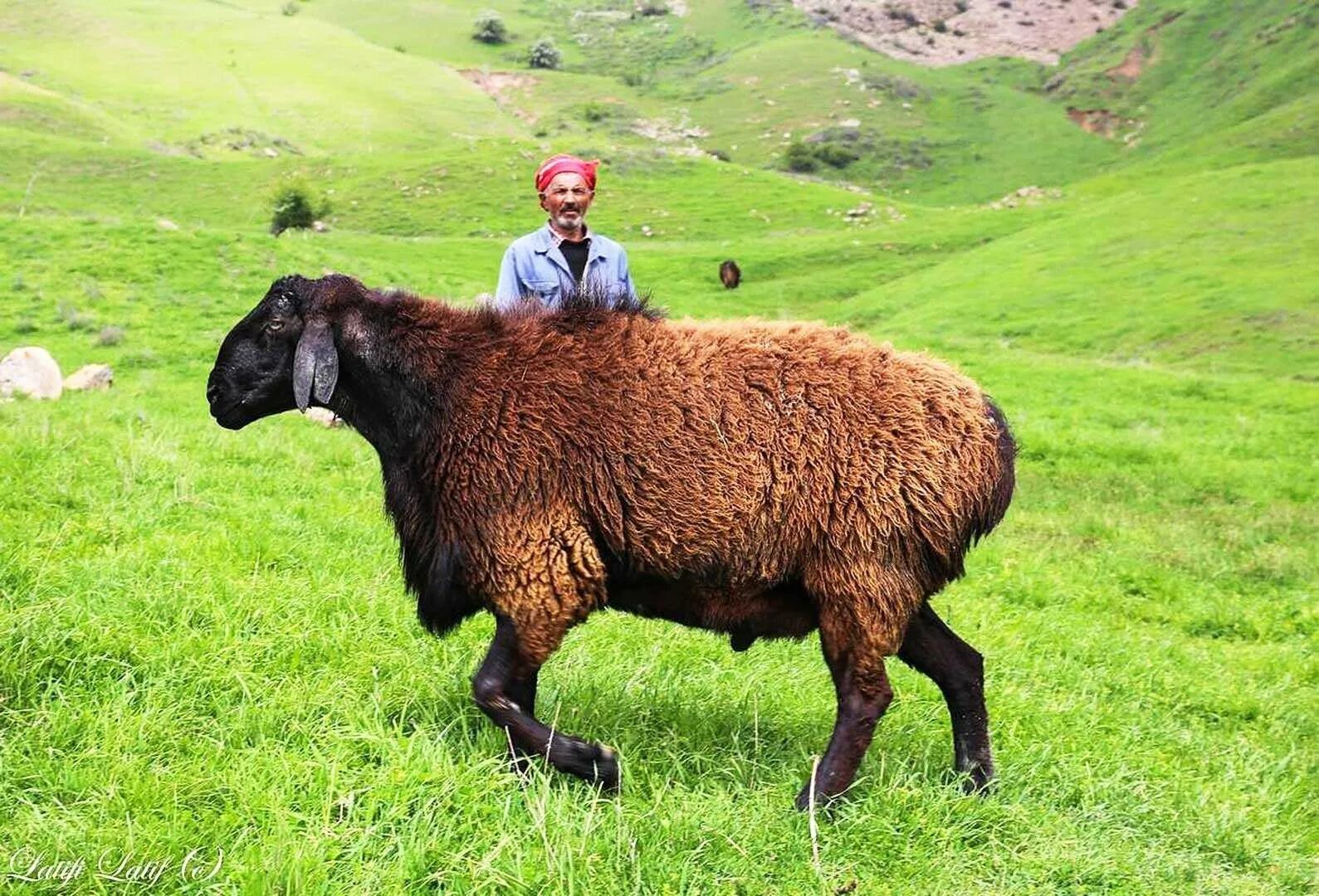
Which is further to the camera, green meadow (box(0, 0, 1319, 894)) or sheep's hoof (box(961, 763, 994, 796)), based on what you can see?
sheep's hoof (box(961, 763, 994, 796))

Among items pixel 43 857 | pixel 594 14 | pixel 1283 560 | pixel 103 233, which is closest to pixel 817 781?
pixel 43 857

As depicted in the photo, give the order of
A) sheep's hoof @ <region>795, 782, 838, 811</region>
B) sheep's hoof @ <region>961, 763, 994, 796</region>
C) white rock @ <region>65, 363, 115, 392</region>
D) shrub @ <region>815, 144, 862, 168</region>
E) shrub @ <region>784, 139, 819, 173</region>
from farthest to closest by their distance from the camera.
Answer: shrub @ <region>815, 144, 862, 168</region> < shrub @ <region>784, 139, 819, 173</region> < white rock @ <region>65, 363, 115, 392</region> < sheep's hoof @ <region>961, 763, 994, 796</region> < sheep's hoof @ <region>795, 782, 838, 811</region>

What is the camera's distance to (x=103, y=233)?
27781 millimetres

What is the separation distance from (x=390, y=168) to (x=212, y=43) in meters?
50.6

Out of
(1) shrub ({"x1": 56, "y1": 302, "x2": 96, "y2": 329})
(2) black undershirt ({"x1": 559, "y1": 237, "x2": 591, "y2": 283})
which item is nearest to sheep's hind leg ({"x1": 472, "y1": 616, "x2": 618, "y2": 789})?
(2) black undershirt ({"x1": 559, "y1": 237, "x2": 591, "y2": 283})

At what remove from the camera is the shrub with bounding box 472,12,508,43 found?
128625 millimetres

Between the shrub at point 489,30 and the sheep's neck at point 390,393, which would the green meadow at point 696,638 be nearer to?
the sheep's neck at point 390,393

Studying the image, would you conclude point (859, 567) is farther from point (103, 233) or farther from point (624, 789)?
point (103, 233)

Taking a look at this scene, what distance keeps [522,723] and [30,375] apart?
1435 cm

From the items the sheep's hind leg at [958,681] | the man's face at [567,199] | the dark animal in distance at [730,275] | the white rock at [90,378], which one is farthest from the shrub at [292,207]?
the sheep's hind leg at [958,681]

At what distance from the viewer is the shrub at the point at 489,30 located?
128625 mm

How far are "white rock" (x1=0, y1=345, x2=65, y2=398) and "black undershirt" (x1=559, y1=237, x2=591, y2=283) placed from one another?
1179 centimetres

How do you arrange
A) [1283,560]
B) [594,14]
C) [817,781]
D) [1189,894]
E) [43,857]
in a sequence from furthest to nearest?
[594,14] → [1283,560] → [817,781] → [1189,894] → [43,857]

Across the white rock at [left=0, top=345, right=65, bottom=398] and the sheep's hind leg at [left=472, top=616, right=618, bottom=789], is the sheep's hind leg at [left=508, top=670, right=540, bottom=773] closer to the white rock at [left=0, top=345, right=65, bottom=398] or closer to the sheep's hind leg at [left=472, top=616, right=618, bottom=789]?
the sheep's hind leg at [left=472, top=616, right=618, bottom=789]
